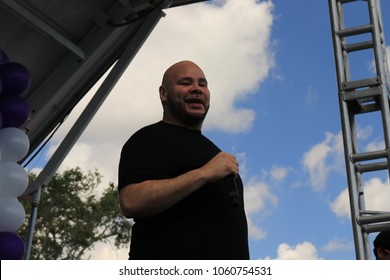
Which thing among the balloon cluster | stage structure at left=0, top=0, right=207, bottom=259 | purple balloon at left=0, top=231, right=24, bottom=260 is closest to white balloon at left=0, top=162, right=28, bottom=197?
the balloon cluster

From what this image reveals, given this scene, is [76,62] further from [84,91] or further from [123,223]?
[123,223]

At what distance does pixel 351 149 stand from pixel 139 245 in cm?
195

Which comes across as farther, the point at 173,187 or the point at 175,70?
the point at 175,70

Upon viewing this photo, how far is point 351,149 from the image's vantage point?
10.2ft

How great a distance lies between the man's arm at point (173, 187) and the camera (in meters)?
1.36

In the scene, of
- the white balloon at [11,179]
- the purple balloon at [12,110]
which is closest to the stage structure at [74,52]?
the purple balloon at [12,110]

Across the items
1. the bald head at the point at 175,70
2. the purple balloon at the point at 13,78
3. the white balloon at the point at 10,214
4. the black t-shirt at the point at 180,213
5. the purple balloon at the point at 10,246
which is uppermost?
the purple balloon at the point at 13,78

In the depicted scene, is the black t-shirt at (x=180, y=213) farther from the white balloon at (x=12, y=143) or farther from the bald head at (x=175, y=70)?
the white balloon at (x=12, y=143)

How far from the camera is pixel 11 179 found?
13.8 feet

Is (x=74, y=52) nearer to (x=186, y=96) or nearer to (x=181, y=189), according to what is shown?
(x=186, y=96)

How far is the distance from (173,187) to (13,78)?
3.54m

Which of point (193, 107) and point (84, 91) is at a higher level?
point (84, 91)

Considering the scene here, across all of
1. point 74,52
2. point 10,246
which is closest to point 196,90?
point 10,246
